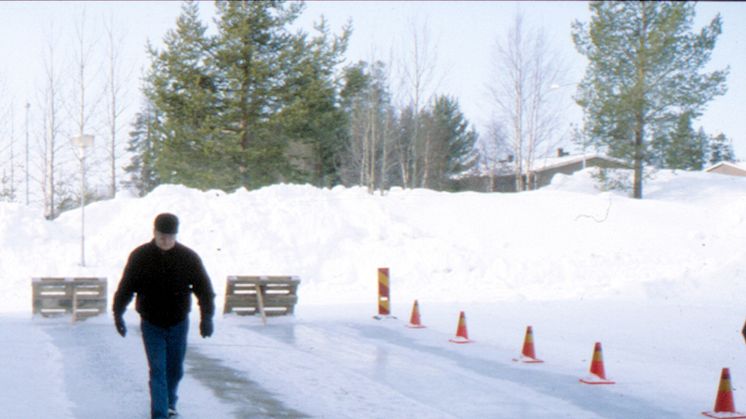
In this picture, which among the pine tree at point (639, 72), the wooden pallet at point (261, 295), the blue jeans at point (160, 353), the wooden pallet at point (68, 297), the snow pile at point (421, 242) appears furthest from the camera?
the pine tree at point (639, 72)

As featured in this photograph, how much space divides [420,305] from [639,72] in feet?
67.8

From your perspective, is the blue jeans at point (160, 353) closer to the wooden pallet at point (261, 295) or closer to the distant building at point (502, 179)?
the wooden pallet at point (261, 295)

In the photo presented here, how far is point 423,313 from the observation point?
18062 mm

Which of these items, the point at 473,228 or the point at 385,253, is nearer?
the point at 385,253

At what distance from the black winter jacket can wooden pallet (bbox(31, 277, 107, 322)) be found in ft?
30.9

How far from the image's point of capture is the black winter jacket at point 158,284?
300 inches

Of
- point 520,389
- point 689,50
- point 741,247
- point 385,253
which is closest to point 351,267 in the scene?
point 385,253

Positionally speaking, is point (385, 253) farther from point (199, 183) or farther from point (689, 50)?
point (689, 50)

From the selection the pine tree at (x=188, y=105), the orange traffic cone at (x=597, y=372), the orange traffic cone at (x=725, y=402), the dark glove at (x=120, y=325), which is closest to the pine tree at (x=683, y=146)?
the pine tree at (x=188, y=105)

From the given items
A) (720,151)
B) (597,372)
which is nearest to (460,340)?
(597,372)

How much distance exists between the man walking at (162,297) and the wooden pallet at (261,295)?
9.07 m

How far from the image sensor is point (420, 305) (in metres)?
19.7

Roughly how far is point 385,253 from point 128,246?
8015 millimetres

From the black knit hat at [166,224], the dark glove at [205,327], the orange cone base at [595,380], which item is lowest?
the orange cone base at [595,380]
